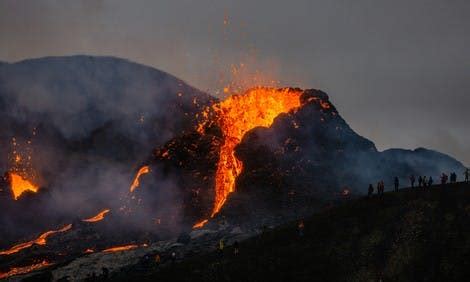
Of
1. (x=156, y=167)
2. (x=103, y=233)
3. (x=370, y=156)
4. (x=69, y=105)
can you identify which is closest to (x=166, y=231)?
(x=103, y=233)

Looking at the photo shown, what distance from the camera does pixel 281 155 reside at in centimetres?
12438

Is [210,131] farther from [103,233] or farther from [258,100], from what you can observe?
[103,233]

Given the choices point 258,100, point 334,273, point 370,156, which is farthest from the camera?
point 258,100

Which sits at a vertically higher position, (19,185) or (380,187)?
(19,185)

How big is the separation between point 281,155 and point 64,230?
54541 millimetres

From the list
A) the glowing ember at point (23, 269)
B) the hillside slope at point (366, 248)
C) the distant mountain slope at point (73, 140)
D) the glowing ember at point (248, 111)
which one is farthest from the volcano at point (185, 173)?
the hillside slope at point (366, 248)

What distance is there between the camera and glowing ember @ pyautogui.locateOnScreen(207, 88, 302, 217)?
135 m

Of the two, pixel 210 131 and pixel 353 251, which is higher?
pixel 210 131

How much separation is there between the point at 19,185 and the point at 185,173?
67.3 metres

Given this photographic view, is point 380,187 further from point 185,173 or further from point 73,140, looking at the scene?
point 73,140

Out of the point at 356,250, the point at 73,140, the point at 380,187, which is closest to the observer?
the point at 356,250

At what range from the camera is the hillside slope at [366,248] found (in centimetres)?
6025

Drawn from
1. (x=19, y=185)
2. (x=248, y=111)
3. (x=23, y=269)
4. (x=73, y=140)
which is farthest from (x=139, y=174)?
(x=73, y=140)

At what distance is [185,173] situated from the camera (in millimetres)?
132500
